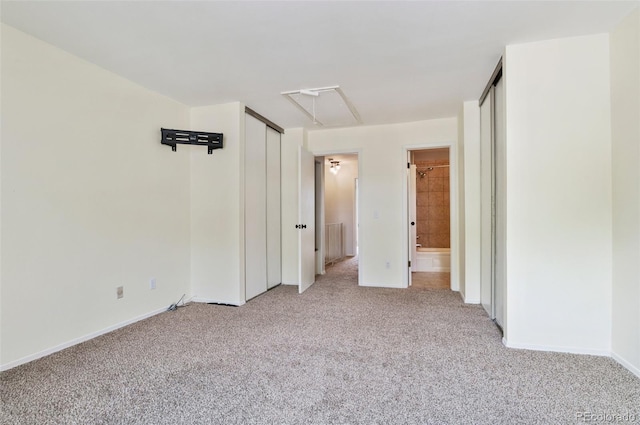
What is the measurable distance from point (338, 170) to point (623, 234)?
6.24m

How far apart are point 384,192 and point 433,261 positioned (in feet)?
6.95

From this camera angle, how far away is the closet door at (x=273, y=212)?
4555 mm

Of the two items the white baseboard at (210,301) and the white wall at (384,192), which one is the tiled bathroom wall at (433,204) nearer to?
the white wall at (384,192)

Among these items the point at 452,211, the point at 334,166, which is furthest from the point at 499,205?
the point at 334,166

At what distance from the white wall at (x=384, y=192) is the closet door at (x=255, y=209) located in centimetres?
138

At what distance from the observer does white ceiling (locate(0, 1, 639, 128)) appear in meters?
2.04

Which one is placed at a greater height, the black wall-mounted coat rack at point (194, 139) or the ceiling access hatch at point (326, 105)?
the ceiling access hatch at point (326, 105)

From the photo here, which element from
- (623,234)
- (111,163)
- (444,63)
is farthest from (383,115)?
(111,163)

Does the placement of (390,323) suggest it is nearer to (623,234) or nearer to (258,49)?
(623,234)

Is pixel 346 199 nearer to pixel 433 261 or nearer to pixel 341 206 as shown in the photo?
pixel 341 206

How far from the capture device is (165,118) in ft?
11.8

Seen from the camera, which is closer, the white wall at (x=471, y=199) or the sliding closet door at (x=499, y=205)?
the sliding closet door at (x=499, y=205)

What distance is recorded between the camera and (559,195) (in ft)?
8.00

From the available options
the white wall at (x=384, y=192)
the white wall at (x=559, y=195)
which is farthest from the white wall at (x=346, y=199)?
the white wall at (x=559, y=195)
